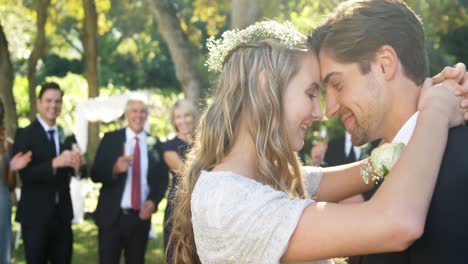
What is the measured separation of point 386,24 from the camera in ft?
8.09

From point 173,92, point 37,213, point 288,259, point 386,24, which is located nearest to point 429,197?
point 288,259

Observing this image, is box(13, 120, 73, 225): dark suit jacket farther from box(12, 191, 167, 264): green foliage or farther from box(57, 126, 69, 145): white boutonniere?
box(12, 191, 167, 264): green foliage

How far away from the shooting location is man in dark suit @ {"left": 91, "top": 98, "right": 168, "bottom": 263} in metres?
7.59

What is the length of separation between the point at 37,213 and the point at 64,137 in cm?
89

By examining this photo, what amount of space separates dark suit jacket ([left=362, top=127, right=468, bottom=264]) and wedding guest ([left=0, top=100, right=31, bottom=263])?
519 cm

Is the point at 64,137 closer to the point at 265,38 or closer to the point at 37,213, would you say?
the point at 37,213

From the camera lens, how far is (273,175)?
103 inches

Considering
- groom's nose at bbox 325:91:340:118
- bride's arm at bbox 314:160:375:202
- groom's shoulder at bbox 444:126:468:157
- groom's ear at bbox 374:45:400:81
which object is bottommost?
bride's arm at bbox 314:160:375:202

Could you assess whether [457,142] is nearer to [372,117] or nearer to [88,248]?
[372,117]

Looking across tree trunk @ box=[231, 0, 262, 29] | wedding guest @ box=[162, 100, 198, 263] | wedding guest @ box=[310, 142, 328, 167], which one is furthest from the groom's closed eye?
wedding guest @ box=[310, 142, 328, 167]

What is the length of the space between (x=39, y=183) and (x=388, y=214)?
566 centimetres

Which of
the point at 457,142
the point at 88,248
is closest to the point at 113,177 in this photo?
the point at 88,248

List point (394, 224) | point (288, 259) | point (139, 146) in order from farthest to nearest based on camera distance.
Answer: point (139, 146)
point (288, 259)
point (394, 224)

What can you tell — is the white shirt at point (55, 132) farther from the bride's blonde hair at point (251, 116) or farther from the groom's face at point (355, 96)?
the groom's face at point (355, 96)
